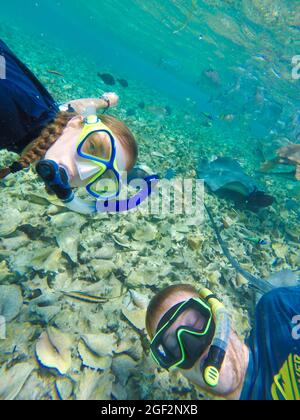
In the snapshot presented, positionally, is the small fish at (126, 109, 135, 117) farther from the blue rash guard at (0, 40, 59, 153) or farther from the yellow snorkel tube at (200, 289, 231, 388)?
the yellow snorkel tube at (200, 289, 231, 388)

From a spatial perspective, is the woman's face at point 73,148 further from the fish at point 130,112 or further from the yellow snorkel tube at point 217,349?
the fish at point 130,112

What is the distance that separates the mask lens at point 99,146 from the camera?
2.34m

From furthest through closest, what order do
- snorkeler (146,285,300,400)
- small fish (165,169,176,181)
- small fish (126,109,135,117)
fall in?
small fish (126,109,135,117) < small fish (165,169,176,181) < snorkeler (146,285,300,400)

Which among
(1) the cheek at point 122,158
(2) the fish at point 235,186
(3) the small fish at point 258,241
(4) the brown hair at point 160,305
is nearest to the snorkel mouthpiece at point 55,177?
(1) the cheek at point 122,158

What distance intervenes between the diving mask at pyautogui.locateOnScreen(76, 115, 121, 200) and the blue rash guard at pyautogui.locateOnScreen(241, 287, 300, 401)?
2399 millimetres

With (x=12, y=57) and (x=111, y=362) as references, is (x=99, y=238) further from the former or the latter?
(x=12, y=57)

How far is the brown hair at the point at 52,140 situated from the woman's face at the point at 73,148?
6cm

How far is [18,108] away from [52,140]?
40 centimetres

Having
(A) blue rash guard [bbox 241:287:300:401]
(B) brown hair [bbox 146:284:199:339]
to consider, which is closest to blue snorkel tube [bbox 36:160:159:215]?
(B) brown hair [bbox 146:284:199:339]

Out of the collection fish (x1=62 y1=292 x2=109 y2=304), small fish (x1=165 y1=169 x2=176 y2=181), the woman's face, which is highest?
the woman's face

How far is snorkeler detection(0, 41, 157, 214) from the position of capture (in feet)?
7.30

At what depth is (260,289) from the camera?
171 inches

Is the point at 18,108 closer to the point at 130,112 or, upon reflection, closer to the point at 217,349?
the point at 217,349
